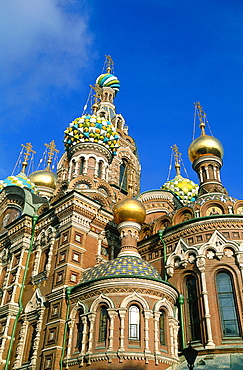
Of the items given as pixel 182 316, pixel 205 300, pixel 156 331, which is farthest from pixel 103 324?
pixel 205 300

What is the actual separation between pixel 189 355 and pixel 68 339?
15.8 feet

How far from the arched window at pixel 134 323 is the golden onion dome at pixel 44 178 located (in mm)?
14578

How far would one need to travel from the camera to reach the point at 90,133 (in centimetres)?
1675

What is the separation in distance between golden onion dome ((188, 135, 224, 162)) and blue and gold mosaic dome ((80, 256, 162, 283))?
6327 mm

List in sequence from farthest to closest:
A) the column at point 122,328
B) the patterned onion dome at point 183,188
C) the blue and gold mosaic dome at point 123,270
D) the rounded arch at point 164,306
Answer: the patterned onion dome at point 183,188
the blue and gold mosaic dome at point 123,270
the rounded arch at point 164,306
the column at point 122,328

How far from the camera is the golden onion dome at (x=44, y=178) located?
22891 mm

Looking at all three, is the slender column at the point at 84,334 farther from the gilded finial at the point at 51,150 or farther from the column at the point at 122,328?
the gilded finial at the point at 51,150

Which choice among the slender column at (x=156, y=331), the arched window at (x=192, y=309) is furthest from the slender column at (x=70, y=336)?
the arched window at (x=192, y=309)

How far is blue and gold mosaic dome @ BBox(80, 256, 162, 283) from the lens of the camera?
32.1 feet

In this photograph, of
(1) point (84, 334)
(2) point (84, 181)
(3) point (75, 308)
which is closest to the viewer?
(1) point (84, 334)

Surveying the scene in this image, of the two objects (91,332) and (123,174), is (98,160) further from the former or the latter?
(91,332)

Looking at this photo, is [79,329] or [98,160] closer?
[79,329]

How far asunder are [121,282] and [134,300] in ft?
1.76

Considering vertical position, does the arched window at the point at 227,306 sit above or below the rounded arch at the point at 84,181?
below
